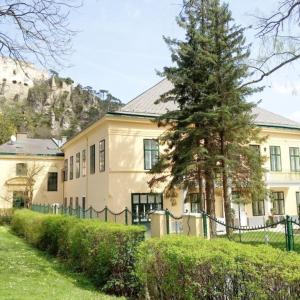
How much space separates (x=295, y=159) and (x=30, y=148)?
83.9 ft

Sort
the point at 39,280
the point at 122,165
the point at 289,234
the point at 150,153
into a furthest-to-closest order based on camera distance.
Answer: the point at 150,153 < the point at 122,165 < the point at 39,280 < the point at 289,234

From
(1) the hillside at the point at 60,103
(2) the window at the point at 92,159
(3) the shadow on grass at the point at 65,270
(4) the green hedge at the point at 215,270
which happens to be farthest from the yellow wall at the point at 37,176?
(1) the hillside at the point at 60,103

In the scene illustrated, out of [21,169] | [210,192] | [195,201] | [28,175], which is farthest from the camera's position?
[21,169]

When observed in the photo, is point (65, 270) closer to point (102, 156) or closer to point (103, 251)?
point (103, 251)

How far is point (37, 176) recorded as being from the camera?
38.6 m

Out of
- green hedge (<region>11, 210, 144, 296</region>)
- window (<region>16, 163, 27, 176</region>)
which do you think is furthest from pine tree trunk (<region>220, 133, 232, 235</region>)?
window (<region>16, 163, 27, 176</region>)

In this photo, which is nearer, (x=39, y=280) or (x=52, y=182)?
(x=39, y=280)

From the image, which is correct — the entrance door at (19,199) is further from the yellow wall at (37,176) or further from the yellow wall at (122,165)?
the yellow wall at (122,165)

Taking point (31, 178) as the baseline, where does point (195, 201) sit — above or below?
below

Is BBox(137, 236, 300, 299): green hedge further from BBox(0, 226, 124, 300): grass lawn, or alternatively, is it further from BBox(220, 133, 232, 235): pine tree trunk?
BBox(220, 133, 232, 235): pine tree trunk

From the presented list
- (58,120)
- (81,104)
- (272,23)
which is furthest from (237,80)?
(81,104)

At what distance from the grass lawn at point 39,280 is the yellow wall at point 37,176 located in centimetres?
2384

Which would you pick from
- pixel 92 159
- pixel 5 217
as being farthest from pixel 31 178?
pixel 92 159

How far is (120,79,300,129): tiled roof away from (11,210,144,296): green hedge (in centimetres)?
1082
